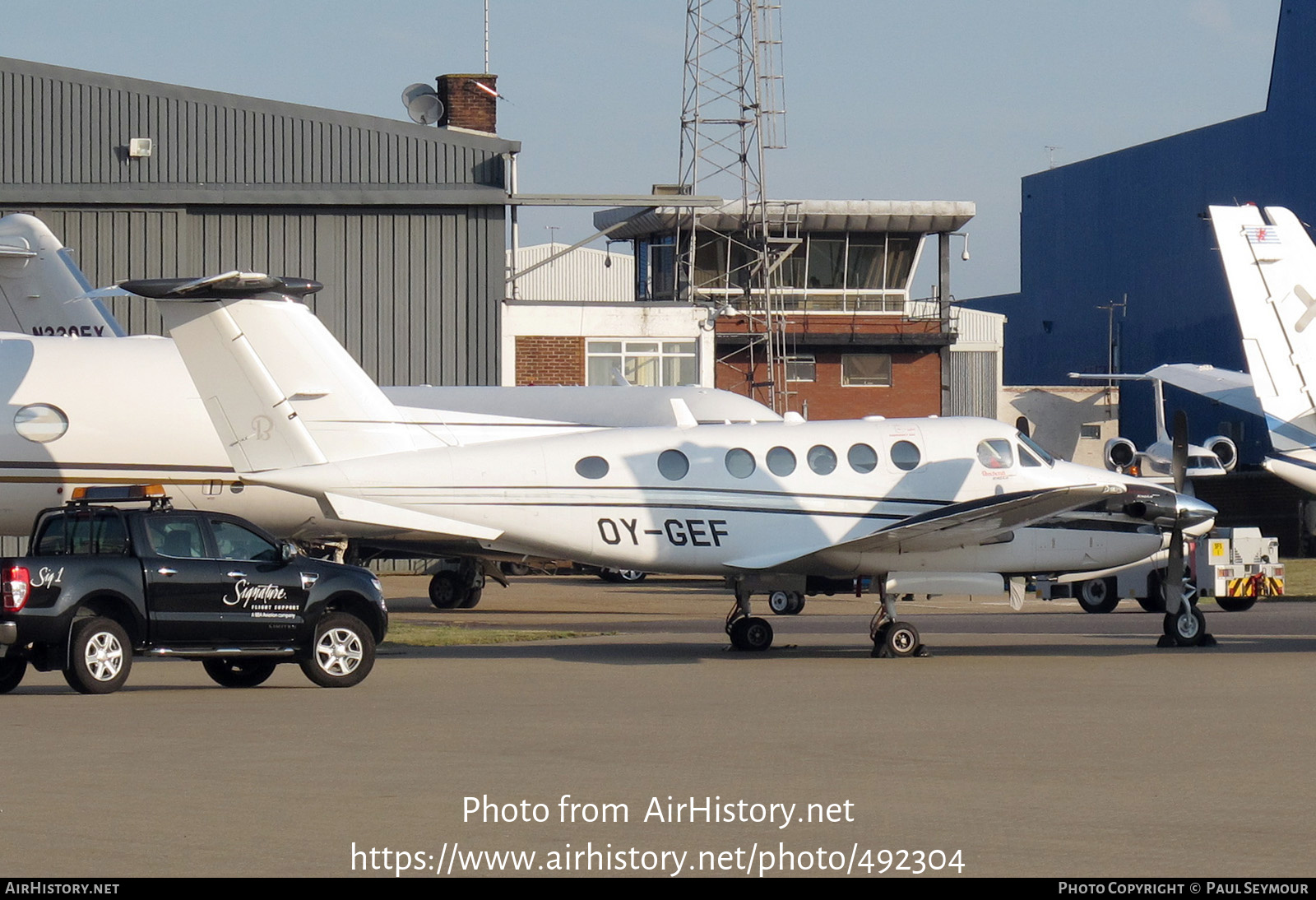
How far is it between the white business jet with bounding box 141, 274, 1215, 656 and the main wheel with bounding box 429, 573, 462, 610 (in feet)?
33.6

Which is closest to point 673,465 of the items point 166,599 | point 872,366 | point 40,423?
point 166,599

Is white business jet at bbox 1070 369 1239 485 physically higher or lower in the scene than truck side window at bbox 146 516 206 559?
lower

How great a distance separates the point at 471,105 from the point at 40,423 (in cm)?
1880

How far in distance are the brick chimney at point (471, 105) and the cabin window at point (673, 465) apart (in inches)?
883

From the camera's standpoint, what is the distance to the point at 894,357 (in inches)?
2032

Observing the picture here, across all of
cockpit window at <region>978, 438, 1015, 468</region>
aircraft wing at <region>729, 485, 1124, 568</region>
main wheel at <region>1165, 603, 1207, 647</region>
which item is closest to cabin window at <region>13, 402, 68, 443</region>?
aircraft wing at <region>729, 485, 1124, 568</region>

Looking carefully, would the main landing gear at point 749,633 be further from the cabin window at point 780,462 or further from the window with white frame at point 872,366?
the window with white frame at point 872,366

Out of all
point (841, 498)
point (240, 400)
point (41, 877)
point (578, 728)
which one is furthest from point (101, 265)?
point (41, 877)

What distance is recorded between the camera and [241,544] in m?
15.6

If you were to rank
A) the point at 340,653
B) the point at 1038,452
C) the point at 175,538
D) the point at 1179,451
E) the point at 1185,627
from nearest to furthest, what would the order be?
the point at 175,538
the point at 340,653
the point at 1038,452
the point at 1185,627
the point at 1179,451

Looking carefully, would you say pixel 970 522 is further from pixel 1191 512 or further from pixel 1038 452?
pixel 1191 512

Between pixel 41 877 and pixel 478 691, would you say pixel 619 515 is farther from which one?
pixel 41 877

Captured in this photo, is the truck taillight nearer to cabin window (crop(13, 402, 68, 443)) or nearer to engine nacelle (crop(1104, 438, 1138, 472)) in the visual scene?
A: cabin window (crop(13, 402, 68, 443))

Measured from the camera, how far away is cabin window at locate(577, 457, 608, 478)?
1856 cm
